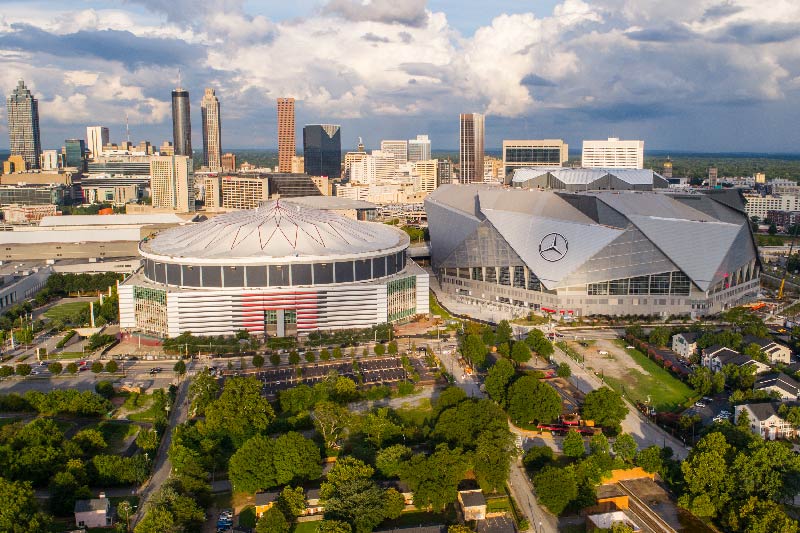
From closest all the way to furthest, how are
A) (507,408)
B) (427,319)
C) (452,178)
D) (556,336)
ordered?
1. (507,408)
2. (556,336)
3. (427,319)
4. (452,178)

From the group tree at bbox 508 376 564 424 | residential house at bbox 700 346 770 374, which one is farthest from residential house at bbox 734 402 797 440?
tree at bbox 508 376 564 424

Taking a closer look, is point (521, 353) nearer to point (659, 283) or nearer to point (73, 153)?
point (659, 283)

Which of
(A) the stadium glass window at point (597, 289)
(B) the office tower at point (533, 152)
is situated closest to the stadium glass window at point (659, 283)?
(A) the stadium glass window at point (597, 289)

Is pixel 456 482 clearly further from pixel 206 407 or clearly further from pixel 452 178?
pixel 452 178

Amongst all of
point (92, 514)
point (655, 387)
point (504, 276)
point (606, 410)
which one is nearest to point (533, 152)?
point (504, 276)

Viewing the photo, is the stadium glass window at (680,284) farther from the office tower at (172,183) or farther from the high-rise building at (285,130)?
the high-rise building at (285,130)

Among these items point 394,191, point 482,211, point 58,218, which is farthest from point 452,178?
point 482,211
